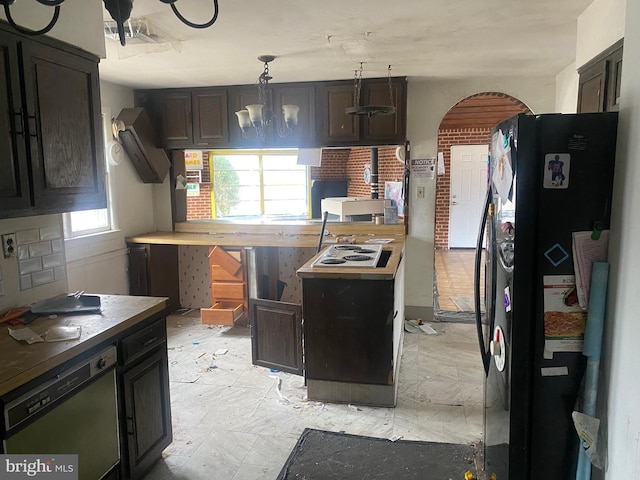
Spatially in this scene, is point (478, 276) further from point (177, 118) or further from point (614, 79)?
point (177, 118)

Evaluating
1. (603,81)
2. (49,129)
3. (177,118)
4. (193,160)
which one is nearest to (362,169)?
(193,160)

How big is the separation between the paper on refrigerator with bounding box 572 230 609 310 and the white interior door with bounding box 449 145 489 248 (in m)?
6.74

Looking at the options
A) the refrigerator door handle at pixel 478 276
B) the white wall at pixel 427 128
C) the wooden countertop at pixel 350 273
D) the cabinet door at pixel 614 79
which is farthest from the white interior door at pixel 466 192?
the refrigerator door handle at pixel 478 276

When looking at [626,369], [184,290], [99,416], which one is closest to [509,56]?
[626,369]

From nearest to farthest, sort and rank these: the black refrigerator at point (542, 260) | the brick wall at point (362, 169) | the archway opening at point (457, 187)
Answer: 1. the black refrigerator at point (542, 260)
2. the brick wall at point (362, 169)
3. the archway opening at point (457, 187)

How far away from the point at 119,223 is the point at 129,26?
2.22 meters

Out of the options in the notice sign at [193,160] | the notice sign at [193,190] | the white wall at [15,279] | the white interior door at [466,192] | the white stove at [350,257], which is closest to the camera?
the white wall at [15,279]

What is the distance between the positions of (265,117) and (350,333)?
236 centimetres

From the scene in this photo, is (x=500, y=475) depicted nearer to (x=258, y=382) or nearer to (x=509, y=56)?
(x=258, y=382)

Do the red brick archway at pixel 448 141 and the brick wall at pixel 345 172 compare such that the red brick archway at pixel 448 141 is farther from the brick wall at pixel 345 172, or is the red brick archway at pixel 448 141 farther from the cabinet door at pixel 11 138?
the cabinet door at pixel 11 138

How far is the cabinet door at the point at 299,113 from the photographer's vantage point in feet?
14.1

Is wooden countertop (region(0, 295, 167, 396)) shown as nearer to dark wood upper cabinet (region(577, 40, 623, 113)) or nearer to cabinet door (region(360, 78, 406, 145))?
dark wood upper cabinet (region(577, 40, 623, 113))

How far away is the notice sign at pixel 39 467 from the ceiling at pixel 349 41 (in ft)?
6.90

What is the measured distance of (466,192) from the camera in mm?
8039
